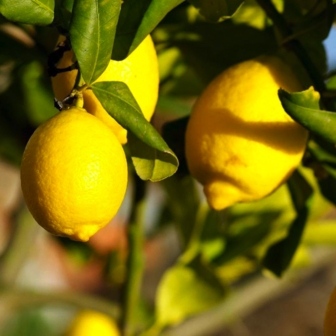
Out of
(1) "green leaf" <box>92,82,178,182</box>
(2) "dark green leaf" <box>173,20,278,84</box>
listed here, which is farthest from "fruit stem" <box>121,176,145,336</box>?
(1) "green leaf" <box>92,82,178,182</box>

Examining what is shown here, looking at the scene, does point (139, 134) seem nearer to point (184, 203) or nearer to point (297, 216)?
point (297, 216)

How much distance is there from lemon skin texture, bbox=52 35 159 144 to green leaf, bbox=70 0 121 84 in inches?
1.5

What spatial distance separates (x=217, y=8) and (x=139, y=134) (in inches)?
5.9

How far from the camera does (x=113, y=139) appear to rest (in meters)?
0.46

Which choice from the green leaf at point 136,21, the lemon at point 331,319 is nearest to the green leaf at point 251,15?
the green leaf at point 136,21

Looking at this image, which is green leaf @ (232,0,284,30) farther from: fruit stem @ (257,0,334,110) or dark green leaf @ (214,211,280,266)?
dark green leaf @ (214,211,280,266)

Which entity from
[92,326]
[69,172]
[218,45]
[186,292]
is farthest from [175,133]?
[92,326]

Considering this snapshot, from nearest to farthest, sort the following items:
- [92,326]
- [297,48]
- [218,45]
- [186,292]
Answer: [297,48] → [218,45] → [186,292] → [92,326]

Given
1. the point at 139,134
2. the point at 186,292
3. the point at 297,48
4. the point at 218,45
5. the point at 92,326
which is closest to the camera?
the point at 139,134

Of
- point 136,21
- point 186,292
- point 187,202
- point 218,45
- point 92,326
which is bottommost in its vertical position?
point 92,326

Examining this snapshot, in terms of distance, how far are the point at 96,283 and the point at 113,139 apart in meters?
2.77

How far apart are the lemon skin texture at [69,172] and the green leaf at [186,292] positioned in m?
0.47

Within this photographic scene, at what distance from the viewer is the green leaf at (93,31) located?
43 cm

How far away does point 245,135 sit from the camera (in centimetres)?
52
